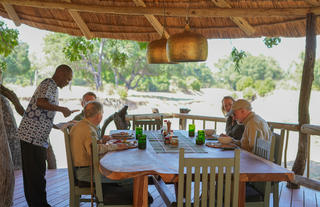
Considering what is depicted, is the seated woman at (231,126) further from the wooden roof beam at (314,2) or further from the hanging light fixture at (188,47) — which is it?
the wooden roof beam at (314,2)

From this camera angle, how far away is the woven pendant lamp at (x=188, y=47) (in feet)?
7.63

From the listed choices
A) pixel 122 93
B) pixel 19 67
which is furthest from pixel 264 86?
pixel 19 67

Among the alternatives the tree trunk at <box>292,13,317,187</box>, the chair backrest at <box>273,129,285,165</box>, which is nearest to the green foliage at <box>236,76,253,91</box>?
the tree trunk at <box>292,13,317,187</box>

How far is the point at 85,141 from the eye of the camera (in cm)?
246

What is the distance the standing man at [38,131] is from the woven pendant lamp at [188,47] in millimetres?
Result: 1192

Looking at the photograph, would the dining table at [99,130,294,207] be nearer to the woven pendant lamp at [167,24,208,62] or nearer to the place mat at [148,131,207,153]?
the place mat at [148,131,207,153]

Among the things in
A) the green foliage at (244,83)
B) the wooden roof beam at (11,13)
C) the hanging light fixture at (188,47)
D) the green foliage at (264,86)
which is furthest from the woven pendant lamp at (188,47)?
the green foliage at (244,83)

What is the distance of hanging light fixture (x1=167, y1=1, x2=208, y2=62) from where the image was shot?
2326 mm

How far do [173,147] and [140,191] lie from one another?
74cm

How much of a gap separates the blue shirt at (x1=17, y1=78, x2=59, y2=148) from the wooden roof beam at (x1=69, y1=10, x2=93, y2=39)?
2090 mm

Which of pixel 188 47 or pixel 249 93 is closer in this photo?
pixel 188 47

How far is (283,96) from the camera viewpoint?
890 inches

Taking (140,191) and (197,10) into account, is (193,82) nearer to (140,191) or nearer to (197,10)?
(197,10)

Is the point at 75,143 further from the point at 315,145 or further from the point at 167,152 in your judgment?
the point at 315,145
